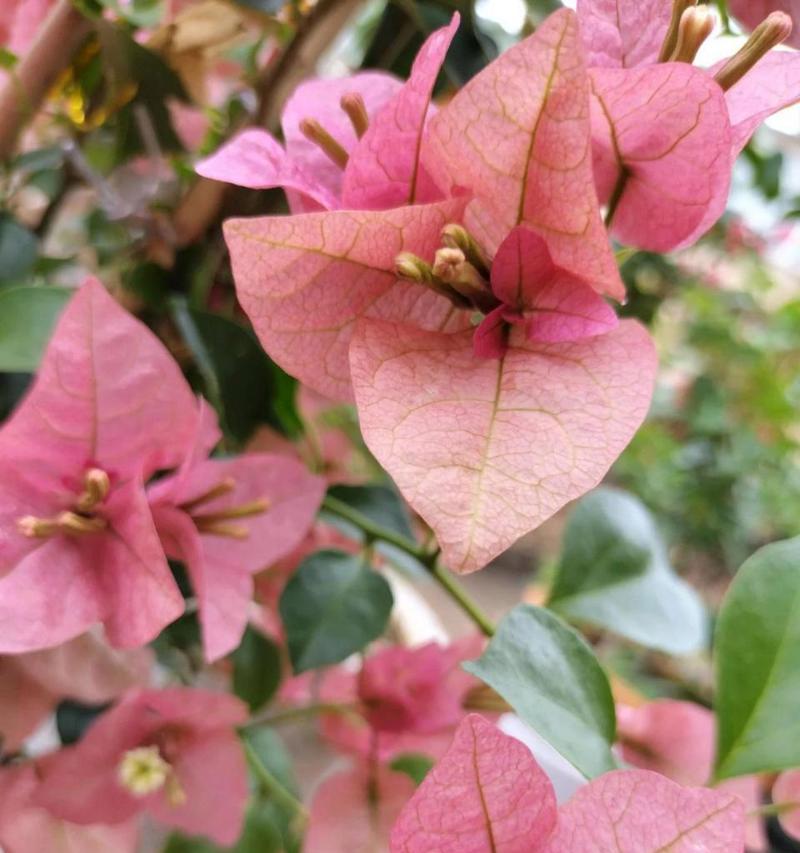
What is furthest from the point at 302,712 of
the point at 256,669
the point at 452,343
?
the point at 452,343

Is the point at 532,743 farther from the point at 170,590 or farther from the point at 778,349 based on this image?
the point at 778,349

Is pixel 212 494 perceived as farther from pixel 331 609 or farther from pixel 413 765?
pixel 413 765

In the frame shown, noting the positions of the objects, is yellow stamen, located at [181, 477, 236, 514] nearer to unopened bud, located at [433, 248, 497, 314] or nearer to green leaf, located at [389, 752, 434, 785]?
unopened bud, located at [433, 248, 497, 314]

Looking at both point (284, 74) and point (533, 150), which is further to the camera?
point (284, 74)

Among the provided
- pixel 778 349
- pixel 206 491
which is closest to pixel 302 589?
pixel 206 491

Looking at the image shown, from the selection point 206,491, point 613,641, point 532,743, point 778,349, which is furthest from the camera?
point 778,349

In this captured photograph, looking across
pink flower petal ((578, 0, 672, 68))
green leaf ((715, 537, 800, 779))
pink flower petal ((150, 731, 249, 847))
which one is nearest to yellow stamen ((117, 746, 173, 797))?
pink flower petal ((150, 731, 249, 847))
